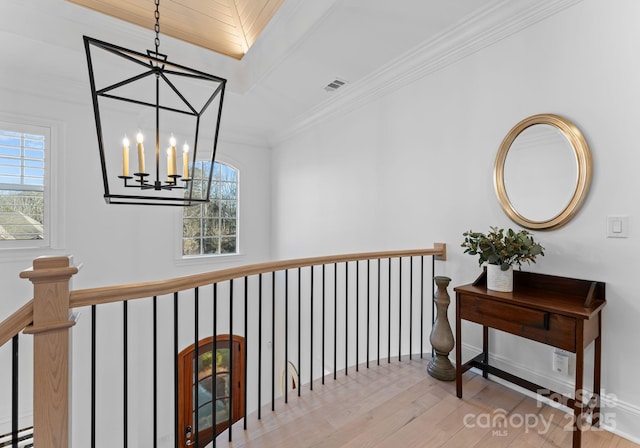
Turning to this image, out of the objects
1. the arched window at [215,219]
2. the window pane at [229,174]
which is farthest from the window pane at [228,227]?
the window pane at [229,174]

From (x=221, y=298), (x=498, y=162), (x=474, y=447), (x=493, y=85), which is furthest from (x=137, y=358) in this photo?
(x=493, y=85)

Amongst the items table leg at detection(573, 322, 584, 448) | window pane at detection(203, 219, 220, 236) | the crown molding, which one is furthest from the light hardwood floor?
window pane at detection(203, 219, 220, 236)

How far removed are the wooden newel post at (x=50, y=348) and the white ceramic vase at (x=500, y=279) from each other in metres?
2.20

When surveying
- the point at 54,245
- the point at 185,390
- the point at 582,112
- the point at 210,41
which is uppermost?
the point at 210,41

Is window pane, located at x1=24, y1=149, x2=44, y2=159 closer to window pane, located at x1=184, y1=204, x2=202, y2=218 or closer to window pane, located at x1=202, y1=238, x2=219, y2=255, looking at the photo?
window pane, located at x1=184, y1=204, x2=202, y2=218

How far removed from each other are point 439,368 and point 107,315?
3590mm

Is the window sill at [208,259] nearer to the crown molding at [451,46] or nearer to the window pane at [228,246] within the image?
the window pane at [228,246]

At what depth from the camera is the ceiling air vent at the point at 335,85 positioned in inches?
128

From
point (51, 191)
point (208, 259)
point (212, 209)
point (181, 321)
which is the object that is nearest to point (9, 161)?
point (51, 191)

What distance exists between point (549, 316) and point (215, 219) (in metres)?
4.65

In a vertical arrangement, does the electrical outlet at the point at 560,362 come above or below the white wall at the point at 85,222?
below

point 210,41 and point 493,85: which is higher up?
point 210,41

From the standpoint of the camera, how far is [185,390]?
15.4 feet

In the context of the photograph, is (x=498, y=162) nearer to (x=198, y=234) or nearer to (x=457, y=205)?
(x=457, y=205)
